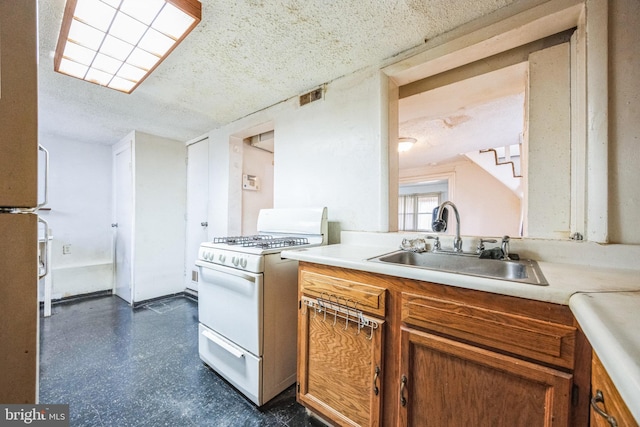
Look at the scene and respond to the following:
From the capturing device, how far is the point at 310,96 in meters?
2.09

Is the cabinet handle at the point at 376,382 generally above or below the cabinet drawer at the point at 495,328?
below

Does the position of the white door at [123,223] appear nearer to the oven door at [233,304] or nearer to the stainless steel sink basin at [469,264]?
the oven door at [233,304]

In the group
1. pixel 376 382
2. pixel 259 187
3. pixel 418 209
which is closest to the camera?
pixel 376 382

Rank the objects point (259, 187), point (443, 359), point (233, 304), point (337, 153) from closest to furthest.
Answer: point (443, 359) < point (233, 304) < point (337, 153) < point (259, 187)

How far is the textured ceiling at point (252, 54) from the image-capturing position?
1.29 metres

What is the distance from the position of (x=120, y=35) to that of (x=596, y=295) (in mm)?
2403

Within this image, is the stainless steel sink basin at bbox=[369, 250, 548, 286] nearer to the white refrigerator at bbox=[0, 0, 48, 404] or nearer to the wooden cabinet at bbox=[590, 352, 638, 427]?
the wooden cabinet at bbox=[590, 352, 638, 427]

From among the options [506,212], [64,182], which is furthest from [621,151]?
[64,182]

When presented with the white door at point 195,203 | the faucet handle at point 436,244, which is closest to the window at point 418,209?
the white door at point 195,203

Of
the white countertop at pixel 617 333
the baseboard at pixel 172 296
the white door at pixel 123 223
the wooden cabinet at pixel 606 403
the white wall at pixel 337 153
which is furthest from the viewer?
the white door at pixel 123 223

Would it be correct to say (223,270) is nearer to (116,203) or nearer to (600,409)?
(600,409)

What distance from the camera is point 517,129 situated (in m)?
2.84

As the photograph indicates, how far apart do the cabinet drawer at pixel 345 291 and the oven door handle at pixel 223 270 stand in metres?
0.30

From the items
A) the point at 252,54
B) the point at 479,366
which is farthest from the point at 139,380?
the point at 252,54
